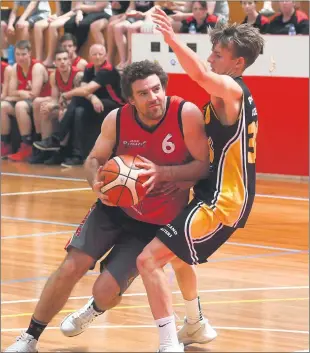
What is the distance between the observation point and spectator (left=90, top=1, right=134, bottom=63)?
13294 mm

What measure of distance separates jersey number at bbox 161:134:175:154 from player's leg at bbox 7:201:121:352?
1.67 ft

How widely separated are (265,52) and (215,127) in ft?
23.1

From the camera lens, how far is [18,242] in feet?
27.7

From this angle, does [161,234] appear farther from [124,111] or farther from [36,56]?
[36,56]

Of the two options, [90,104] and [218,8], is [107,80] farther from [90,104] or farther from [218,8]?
[218,8]

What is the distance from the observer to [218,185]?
16.4 ft

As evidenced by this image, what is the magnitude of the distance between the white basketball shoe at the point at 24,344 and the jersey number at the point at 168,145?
1.21 m

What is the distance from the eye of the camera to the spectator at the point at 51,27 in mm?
14125

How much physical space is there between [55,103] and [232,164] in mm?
8550

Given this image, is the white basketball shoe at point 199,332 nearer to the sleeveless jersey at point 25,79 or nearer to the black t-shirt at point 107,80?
the black t-shirt at point 107,80

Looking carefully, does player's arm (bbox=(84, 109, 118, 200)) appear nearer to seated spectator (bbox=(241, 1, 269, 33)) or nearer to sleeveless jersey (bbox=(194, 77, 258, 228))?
sleeveless jersey (bbox=(194, 77, 258, 228))

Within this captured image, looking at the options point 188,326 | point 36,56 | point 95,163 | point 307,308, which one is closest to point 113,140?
point 95,163

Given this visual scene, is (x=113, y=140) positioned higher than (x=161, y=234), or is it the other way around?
(x=113, y=140)

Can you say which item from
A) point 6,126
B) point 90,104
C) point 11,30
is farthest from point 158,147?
point 11,30
